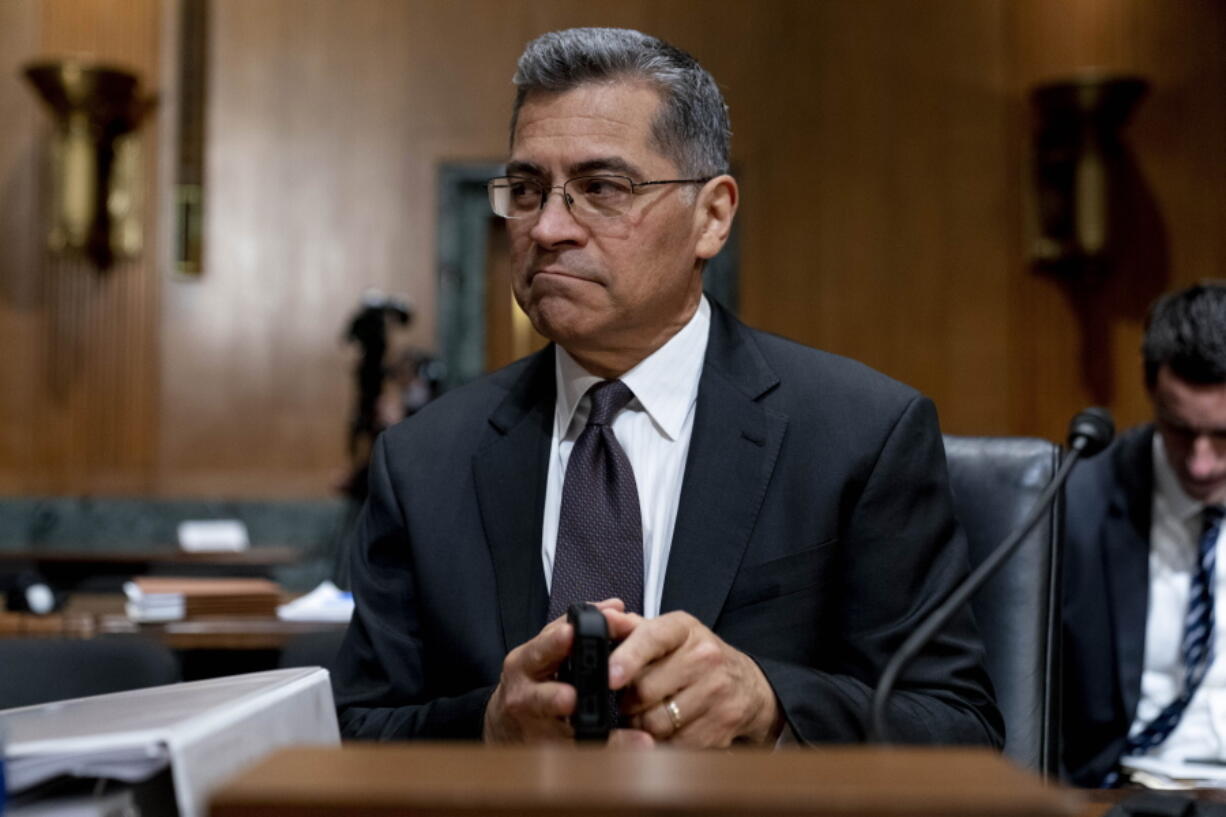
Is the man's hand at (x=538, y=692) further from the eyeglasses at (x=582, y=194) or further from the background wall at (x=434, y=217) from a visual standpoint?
the background wall at (x=434, y=217)

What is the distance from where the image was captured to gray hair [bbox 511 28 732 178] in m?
1.86

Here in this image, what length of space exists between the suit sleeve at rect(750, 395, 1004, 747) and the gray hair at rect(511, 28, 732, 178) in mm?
495

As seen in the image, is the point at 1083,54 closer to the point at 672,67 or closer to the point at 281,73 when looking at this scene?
the point at 281,73

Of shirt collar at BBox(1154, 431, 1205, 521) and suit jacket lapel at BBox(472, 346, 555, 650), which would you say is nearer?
suit jacket lapel at BBox(472, 346, 555, 650)

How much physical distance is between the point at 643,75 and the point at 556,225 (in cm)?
26

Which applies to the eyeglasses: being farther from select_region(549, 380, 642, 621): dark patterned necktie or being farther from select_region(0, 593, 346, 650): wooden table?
select_region(0, 593, 346, 650): wooden table

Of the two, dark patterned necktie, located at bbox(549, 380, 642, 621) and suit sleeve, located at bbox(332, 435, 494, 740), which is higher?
dark patterned necktie, located at bbox(549, 380, 642, 621)

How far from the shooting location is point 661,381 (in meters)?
1.93

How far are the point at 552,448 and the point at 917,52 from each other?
6200 millimetres

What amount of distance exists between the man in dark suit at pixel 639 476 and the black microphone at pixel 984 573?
0.26 m

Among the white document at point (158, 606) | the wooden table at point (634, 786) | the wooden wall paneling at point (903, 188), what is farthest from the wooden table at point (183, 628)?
the wooden wall paneling at point (903, 188)

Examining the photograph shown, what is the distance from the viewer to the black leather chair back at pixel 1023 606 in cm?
194

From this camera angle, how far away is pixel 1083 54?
7324 mm

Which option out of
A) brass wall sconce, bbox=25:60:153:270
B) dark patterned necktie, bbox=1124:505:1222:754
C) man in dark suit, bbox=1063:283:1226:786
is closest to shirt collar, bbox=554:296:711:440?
man in dark suit, bbox=1063:283:1226:786
